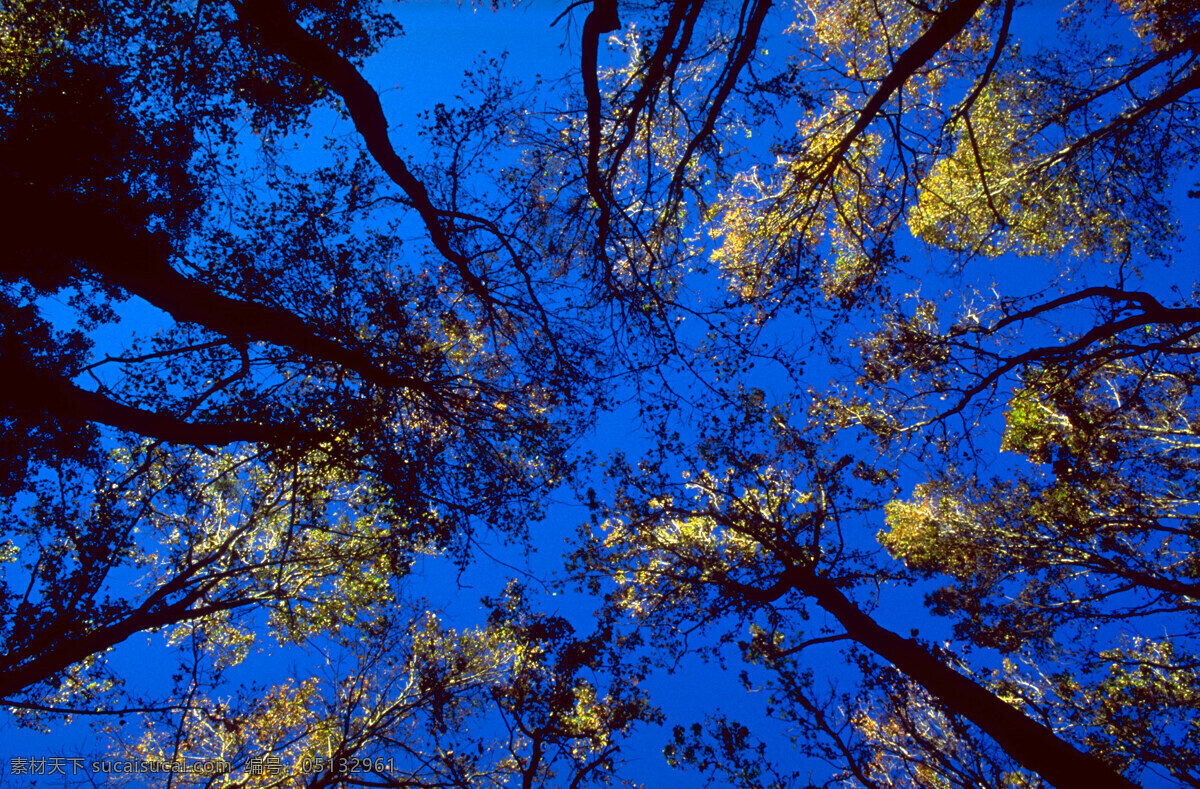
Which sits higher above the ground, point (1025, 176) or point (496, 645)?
point (1025, 176)

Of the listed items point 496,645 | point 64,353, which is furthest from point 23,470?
point 496,645

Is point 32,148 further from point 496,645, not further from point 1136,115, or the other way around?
point 1136,115

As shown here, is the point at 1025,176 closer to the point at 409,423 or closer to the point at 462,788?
the point at 409,423

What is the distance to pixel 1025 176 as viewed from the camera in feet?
29.9

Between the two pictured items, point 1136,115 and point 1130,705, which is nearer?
point 1136,115

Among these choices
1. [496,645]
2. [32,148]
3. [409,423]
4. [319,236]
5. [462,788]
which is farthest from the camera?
[496,645]

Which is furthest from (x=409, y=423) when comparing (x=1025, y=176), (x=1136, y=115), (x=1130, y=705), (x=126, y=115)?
(x=1130, y=705)

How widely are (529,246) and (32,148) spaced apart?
606cm

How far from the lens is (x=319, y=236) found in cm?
636

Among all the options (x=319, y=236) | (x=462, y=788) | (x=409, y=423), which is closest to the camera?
(x=319, y=236)

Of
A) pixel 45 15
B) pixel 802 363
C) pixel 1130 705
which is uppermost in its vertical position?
pixel 45 15

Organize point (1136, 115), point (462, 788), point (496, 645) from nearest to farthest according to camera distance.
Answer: point (1136, 115)
point (462, 788)
point (496, 645)

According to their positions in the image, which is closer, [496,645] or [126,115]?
[126,115]

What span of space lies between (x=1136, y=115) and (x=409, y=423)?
11930mm
